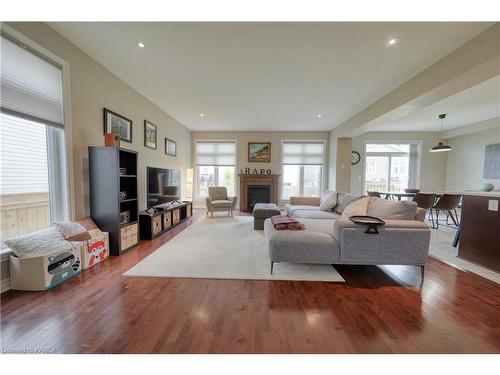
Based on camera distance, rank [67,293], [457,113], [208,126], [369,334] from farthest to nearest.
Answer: [208,126] < [457,113] < [67,293] < [369,334]

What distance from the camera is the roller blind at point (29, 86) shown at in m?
1.90

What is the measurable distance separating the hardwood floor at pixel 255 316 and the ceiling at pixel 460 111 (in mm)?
3481

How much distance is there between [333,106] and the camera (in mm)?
4516

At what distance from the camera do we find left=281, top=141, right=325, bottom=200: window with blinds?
23.0 ft

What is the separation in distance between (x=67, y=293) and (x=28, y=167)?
1426 millimetres

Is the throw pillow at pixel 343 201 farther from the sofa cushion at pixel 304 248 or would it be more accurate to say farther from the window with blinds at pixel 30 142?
the window with blinds at pixel 30 142

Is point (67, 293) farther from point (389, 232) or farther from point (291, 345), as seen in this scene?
point (389, 232)

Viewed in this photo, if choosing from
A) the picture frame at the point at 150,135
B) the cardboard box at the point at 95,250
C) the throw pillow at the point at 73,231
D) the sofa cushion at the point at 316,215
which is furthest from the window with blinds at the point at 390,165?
the throw pillow at the point at 73,231

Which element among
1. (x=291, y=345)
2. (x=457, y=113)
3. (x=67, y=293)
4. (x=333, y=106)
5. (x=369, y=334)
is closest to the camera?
(x=291, y=345)

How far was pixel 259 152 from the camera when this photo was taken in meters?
6.95

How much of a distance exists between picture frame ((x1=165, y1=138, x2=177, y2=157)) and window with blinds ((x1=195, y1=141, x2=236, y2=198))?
1479 millimetres

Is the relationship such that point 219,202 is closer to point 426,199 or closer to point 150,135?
point 150,135
